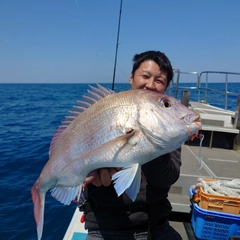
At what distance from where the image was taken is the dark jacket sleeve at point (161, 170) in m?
1.66

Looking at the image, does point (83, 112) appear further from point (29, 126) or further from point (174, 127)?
point (29, 126)

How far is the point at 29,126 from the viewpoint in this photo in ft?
46.2

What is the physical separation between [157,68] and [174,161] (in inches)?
32.8

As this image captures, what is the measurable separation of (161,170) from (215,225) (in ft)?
6.31

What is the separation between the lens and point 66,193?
1851 millimetres

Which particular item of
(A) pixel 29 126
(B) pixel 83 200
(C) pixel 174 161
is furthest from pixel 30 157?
(C) pixel 174 161

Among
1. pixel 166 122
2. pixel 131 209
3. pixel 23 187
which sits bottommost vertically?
pixel 23 187

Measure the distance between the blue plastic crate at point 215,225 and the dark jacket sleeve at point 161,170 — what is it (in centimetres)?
155

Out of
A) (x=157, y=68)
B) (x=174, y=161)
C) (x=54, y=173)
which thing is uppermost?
(x=157, y=68)

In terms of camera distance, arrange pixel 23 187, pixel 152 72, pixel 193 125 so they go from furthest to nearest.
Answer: pixel 23 187
pixel 152 72
pixel 193 125

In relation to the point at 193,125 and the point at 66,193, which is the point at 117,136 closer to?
the point at 193,125

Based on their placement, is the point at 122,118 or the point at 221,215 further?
the point at 221,215

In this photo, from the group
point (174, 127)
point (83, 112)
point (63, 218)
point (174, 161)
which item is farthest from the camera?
point (63, 218)

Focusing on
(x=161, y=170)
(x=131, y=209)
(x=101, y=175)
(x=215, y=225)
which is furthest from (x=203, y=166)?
(x=101, y=175)
